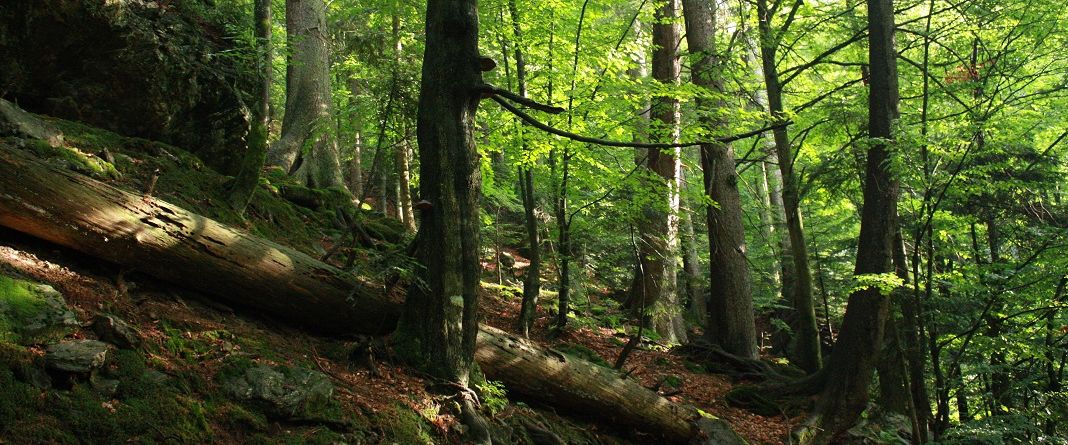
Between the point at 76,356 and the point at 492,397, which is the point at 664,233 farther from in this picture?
the point at 76,356

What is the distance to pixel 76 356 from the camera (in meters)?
3.54

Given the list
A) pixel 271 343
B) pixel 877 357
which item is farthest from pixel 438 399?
pixel 877 357

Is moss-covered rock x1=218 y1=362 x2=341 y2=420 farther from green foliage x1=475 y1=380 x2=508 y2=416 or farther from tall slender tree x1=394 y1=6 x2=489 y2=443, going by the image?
green foliage x1=475 y1=380 x2=508 y2=416

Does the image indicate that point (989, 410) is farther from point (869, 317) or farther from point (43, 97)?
point (43, 97)

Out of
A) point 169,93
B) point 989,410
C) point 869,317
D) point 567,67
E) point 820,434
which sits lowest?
point 820,434

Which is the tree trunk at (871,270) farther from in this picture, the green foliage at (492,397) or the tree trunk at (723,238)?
the green foliage at (492,397)

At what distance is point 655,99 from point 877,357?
18.3ft

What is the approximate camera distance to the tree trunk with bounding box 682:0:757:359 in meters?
11.2

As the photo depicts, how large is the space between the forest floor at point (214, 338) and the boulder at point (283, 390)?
9 cm

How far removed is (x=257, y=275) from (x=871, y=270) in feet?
24.1

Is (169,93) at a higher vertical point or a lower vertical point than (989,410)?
higher

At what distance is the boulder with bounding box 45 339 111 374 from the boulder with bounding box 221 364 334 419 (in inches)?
31.1

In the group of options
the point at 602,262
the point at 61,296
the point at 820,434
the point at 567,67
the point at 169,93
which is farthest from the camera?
the point at 602,262

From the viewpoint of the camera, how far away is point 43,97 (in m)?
6.33
